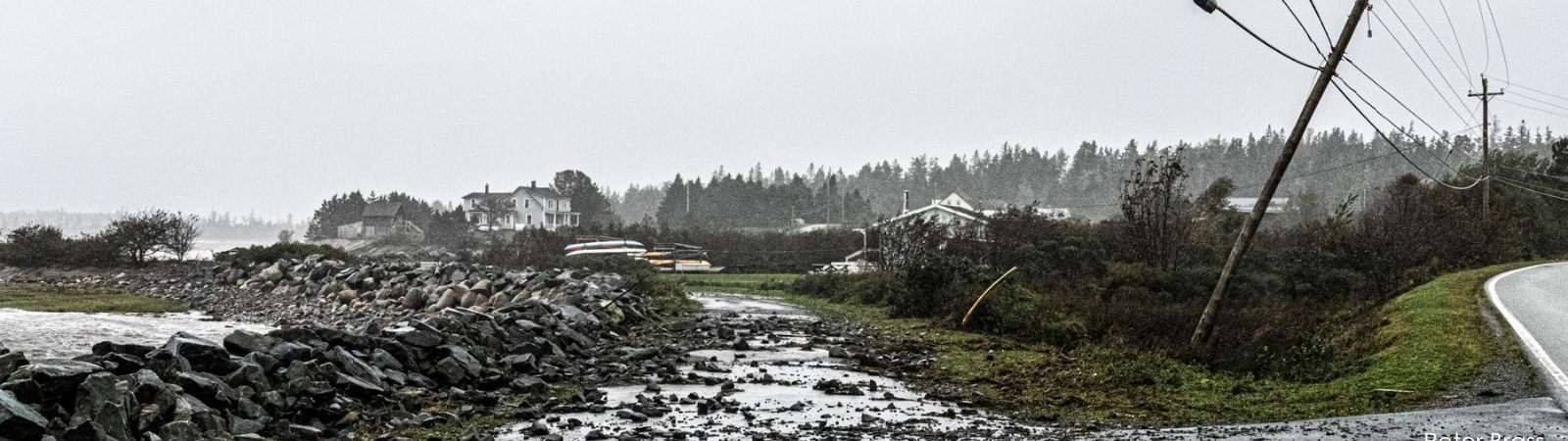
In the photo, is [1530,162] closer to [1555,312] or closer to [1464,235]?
[1464,235]

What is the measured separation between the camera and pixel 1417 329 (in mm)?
13930

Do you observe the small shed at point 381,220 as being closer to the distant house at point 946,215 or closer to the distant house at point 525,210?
the distant house at point 525,210

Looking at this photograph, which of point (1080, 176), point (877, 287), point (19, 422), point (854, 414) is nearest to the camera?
point (19, 422)

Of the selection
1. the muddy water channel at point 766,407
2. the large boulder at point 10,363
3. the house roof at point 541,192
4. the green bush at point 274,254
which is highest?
the house roof at point 541,192

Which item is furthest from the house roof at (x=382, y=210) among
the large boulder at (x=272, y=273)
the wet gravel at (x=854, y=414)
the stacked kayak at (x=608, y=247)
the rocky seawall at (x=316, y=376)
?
the wet gravel at (x=854, y=414)

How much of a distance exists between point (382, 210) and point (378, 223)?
3113mm

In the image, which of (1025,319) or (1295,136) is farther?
(1025,319)

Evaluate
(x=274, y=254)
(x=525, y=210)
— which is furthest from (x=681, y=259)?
(x=525, y=210)

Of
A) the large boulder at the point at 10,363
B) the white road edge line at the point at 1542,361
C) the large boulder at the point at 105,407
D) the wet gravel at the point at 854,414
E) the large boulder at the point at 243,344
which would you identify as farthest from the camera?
the large boulder at the point at 243,344

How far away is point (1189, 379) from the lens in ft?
39.1

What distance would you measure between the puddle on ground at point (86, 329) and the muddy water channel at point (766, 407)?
8.74 meters

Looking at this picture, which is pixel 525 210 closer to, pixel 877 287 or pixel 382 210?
pixel 382 210

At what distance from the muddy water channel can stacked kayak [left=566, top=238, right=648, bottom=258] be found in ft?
107

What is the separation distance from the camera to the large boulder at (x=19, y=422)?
6.27 meters
